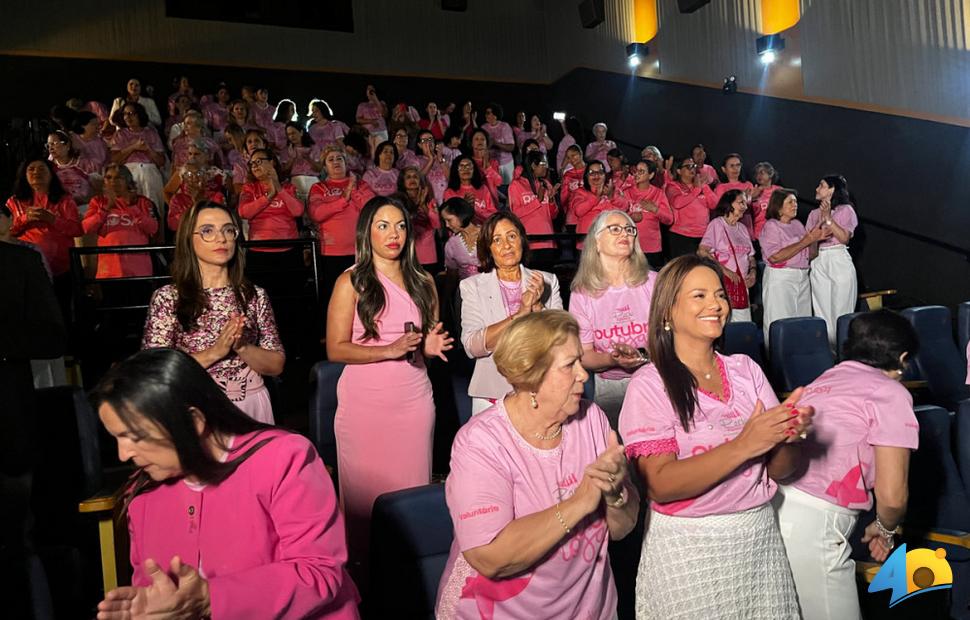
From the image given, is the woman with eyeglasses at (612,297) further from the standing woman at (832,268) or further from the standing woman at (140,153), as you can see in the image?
the standing woman at (140,153)

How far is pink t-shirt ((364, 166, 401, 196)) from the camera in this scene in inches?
246

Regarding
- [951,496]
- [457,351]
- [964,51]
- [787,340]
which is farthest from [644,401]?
[964,51]

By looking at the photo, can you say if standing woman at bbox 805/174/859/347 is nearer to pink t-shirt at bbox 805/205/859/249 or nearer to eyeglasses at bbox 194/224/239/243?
pink t-shirt at bbox 805/205/859/249

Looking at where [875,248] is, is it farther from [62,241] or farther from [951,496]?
[62,241]

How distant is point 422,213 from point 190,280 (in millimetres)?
3373

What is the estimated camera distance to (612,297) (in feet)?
8.62

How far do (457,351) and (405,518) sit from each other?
6.88 feet

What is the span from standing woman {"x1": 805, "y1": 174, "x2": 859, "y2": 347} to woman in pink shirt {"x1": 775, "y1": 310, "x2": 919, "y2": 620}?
381 cm

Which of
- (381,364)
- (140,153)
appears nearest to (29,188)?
(140,153)

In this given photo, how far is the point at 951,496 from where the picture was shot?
2299 millimetres

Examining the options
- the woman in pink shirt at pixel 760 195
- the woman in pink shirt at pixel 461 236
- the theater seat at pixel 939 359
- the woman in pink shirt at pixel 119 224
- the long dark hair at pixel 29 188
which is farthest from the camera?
the woman in pink shirt at pixel 760 195

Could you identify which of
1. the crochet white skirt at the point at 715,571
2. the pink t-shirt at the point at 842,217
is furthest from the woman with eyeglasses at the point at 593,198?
the crochet white skirt at the point at 715,571

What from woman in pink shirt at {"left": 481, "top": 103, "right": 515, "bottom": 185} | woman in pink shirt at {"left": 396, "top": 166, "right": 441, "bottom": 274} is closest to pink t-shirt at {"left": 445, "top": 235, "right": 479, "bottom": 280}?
woman in pink shirt at {"left": 396, "top": 166, "right": 441, "bottom": 274}

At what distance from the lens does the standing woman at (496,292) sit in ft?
8.83
